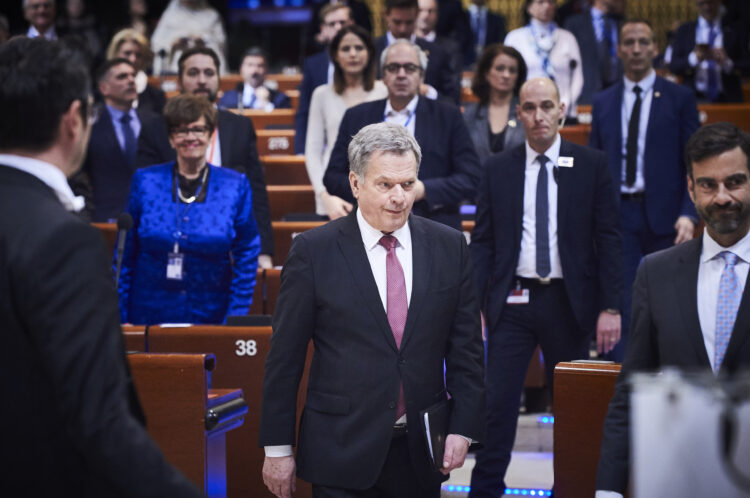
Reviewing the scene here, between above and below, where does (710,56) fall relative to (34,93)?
above

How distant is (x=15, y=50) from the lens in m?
1.55

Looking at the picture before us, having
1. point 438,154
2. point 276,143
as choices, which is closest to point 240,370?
point 438,154

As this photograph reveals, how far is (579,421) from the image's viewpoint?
2.82 m

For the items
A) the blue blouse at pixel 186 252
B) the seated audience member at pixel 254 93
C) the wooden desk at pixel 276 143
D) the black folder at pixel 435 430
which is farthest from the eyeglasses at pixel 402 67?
the seated audience member at pixel 254 93

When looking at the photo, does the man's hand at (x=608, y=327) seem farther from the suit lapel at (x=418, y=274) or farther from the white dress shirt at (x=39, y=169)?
the white dress shirt at (x=39, y=169)

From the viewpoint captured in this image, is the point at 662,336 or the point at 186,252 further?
the point at 186,252

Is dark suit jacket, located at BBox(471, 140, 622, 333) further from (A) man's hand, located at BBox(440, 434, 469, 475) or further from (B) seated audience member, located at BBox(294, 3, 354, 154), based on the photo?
(B) seated audience member, located at BBox(294, 3, 354, 154)

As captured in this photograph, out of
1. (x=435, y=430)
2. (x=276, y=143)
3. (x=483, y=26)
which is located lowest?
(x=435, y=430)

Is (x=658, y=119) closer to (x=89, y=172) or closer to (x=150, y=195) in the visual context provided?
(x=150, y=195)

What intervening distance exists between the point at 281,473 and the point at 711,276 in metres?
1.13

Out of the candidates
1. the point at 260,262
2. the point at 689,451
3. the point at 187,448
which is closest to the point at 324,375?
the point at 187,448

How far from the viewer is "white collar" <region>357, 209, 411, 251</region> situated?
8.30 ft

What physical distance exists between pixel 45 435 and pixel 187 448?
140cm

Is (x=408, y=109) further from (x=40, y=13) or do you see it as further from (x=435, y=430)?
(x=40, y=13)
